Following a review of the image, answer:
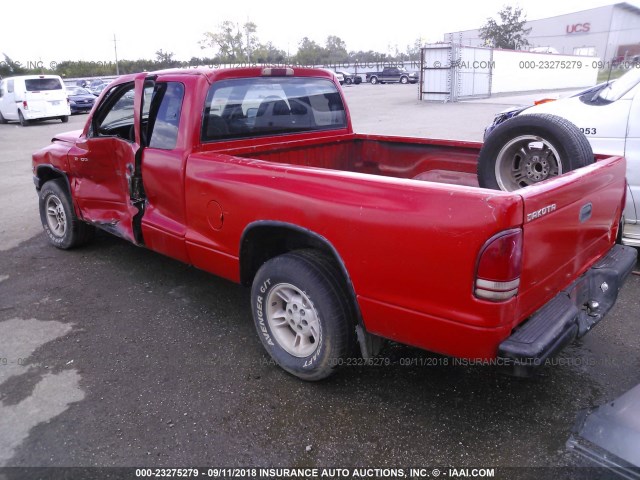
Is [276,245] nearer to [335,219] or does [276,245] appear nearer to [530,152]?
[335,219]

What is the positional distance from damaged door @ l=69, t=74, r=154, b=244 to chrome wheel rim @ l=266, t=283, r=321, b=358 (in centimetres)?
163

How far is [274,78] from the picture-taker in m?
4.20

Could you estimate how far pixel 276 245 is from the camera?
330 centimetres

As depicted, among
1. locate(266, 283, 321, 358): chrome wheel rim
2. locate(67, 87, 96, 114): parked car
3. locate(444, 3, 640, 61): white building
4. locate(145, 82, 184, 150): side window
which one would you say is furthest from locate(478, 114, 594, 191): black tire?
locate(444, 3, 640, 61): white building

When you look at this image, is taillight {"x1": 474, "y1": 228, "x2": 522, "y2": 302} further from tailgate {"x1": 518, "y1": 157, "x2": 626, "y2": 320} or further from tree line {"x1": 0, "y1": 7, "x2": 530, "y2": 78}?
tree line {"x1": 0, "y1": 7, "x2": 530, "y2": 78}

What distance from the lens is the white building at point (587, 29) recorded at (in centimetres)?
5547

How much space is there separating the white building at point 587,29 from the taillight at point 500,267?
5858 cm

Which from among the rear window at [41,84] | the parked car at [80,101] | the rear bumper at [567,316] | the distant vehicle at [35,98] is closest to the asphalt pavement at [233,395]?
the rear bumper at [567,316]

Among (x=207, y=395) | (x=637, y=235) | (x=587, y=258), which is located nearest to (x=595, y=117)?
(x=637, y=235)

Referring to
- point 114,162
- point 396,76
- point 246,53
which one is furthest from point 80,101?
point 246,53

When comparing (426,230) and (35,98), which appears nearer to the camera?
(426,230)

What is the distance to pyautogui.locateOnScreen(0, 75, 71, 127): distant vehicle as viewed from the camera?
19625 millimetres

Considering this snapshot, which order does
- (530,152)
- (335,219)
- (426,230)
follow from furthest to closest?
(530,152) < (335,219) < (426,230)

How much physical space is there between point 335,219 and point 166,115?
1.91 metres
